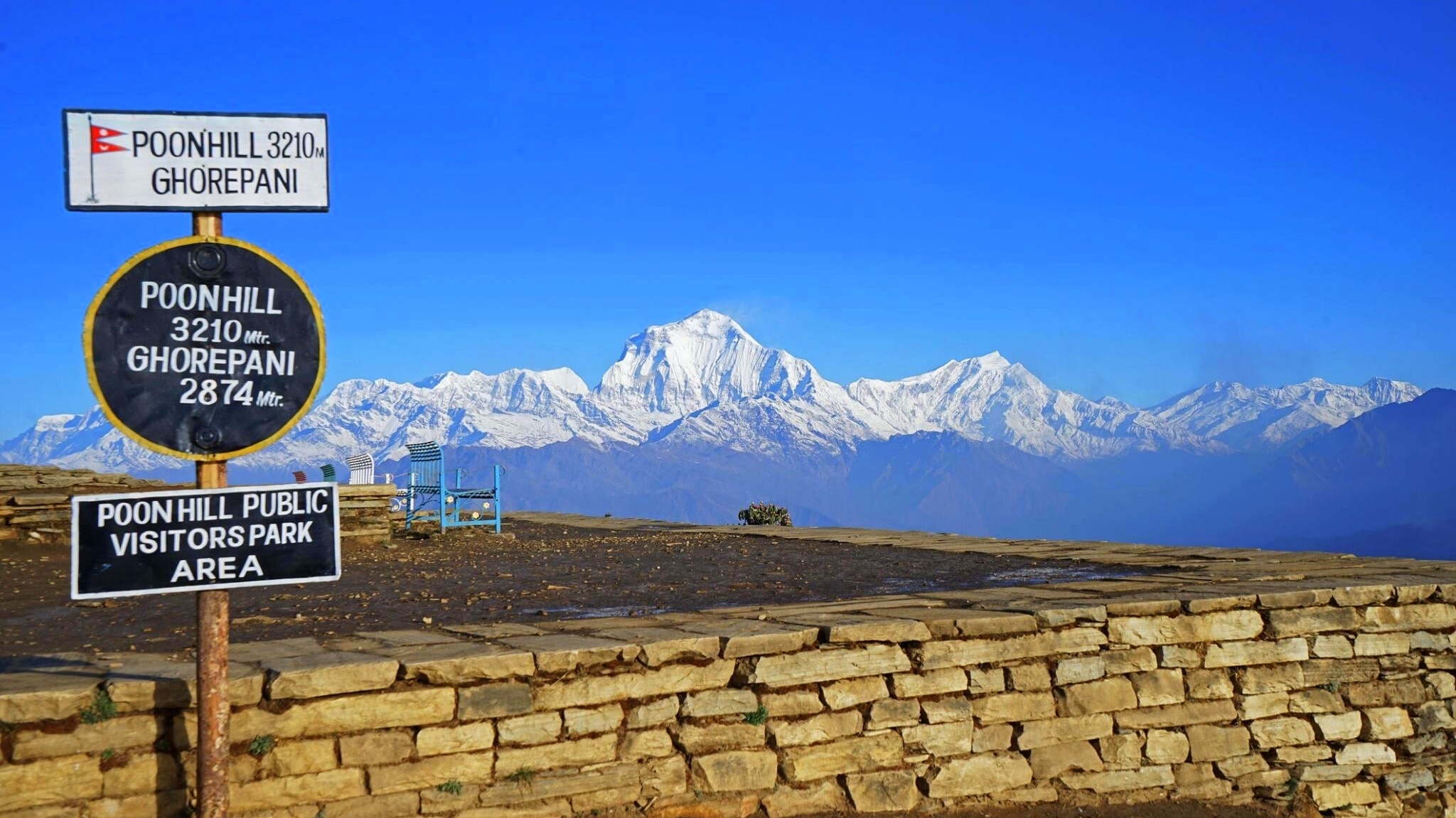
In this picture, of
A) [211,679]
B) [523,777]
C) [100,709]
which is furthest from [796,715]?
[100,709]

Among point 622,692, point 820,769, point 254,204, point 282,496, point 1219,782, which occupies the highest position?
point 254,204

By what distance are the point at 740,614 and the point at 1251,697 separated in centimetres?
291

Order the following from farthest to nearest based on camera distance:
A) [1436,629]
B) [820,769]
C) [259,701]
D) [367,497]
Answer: [367,497] < [1436,629] < [820,769] < [259,701]

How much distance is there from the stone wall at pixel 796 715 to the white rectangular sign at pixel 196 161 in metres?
1.75

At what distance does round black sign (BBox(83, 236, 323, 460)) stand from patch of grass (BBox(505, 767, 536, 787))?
171 cm

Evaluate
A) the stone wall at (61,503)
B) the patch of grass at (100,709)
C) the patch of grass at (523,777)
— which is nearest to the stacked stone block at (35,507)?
the stone wall at (61,503)

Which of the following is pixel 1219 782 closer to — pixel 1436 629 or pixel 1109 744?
pixel 1109 744

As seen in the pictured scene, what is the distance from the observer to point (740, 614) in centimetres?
587

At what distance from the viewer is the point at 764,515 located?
2336 cm

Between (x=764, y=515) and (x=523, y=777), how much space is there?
18809 millimetres

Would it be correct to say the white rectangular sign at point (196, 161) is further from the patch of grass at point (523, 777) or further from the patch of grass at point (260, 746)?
the patch of grass at point (523, 777)

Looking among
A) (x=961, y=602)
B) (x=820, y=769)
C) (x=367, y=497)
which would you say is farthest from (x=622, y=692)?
(x=367, y=497)

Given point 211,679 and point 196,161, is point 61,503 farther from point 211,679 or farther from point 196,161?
point 196,161

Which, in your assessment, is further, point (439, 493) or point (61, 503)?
point (439, 493)
